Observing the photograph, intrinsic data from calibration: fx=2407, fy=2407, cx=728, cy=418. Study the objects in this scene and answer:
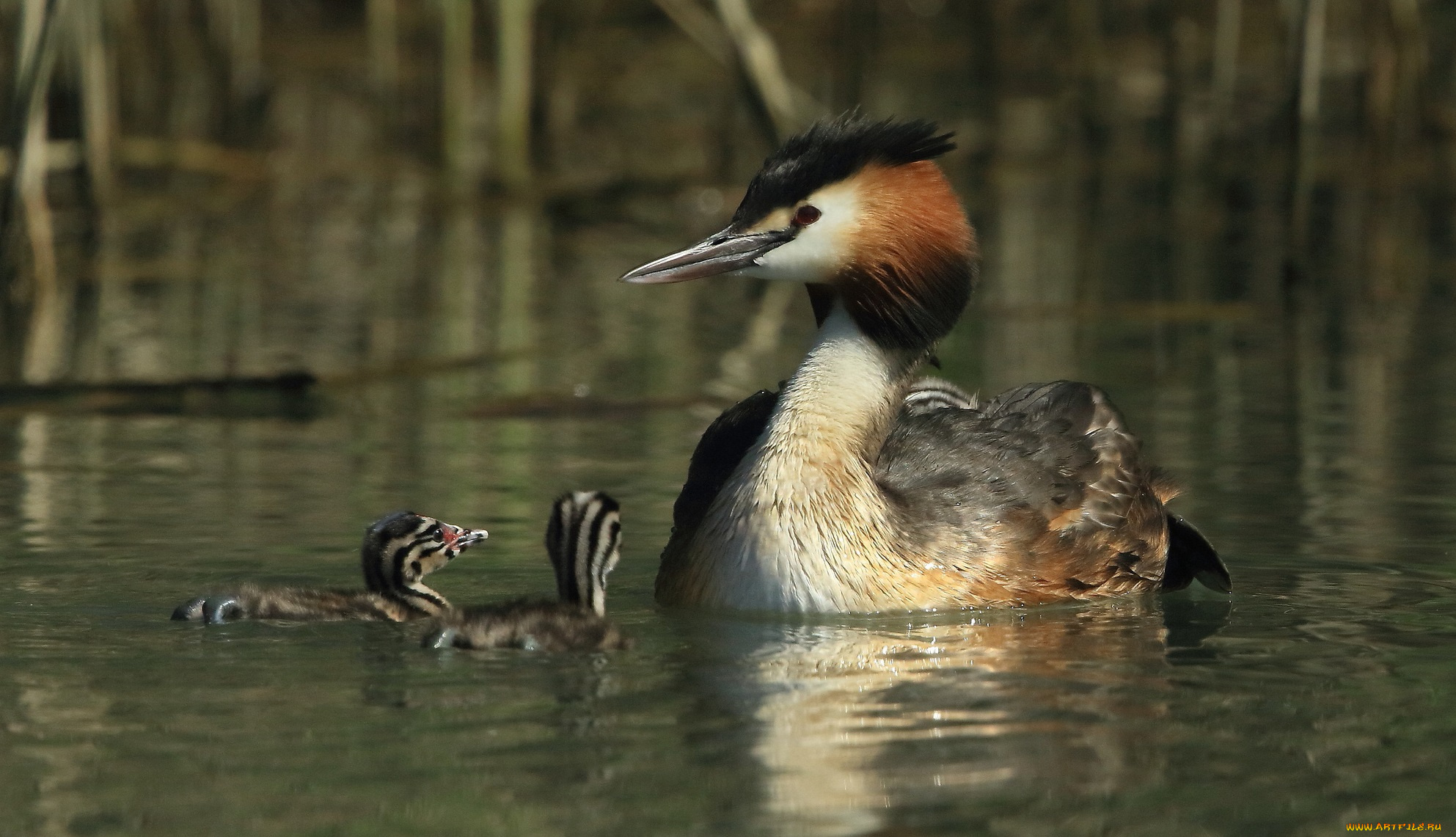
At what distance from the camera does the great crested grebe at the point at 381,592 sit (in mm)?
6703

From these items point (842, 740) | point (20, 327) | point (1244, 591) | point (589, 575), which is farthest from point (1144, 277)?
point (842, 740)

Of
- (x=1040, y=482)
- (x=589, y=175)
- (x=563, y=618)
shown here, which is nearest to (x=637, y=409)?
(x=1040, y=482)

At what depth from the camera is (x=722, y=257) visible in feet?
24.3

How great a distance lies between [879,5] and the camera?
30.0 meters

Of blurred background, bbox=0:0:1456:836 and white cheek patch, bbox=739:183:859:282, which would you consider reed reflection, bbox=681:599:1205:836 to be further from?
white cheek patch, bbox=739:183:859:282

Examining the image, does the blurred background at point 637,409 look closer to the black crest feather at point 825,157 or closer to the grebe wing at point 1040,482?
the grebe wing at point 1040,482

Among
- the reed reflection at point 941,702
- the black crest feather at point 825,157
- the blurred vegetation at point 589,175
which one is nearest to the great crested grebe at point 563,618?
the reed reflection at point 941,702

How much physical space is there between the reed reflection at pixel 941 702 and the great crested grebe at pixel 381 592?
2.86 feet

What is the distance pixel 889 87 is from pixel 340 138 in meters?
5.80

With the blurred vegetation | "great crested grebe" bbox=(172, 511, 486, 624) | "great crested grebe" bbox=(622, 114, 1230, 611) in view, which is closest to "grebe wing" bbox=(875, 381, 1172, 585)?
"great crested grebe" bbox=(622, 114, 1230, 611)

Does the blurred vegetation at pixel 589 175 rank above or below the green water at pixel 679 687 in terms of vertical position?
above

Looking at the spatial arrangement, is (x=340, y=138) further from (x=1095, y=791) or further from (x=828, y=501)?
(x=1095, y=791)

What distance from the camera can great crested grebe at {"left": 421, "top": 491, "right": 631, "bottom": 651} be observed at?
20.9 ft

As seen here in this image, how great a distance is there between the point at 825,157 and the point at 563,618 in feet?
6.01
